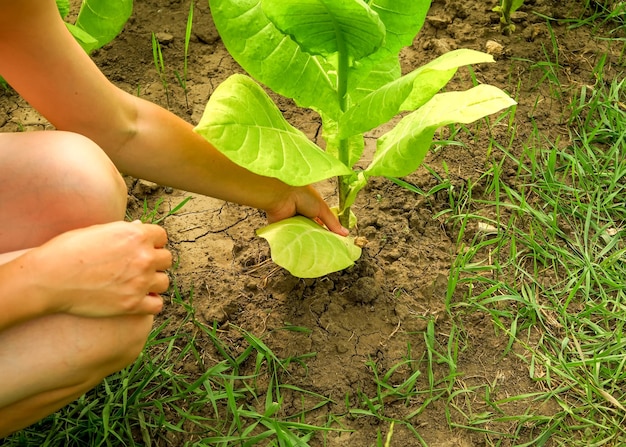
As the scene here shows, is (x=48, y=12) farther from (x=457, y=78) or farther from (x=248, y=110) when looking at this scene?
(x=457, y=78)

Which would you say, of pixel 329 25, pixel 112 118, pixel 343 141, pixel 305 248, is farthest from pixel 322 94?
pixel 112 118

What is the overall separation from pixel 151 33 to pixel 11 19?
107 cm

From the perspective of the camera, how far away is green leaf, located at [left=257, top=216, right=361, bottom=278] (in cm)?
149

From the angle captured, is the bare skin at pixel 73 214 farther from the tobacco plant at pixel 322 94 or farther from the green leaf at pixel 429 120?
the green leaf at pixel 429 120

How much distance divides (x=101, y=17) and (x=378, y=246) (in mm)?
868

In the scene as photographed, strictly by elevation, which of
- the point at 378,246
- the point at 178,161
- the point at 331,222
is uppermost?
the point at 178,161

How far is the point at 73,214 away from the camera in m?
1.34

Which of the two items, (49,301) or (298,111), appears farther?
(298,111)

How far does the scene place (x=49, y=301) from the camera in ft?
3.95

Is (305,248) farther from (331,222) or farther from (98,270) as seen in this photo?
(98,270)

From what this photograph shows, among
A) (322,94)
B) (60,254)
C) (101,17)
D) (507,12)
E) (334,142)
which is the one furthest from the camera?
(507,12)

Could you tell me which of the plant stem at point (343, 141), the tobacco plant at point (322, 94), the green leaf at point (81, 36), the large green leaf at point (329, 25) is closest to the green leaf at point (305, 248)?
the tobacco plant at point (322, 94)

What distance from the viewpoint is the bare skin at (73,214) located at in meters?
1.22

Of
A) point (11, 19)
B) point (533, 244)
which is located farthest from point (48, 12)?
point (533, 244)
